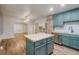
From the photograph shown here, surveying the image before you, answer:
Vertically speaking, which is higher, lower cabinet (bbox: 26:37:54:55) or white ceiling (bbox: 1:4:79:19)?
white ceiling (bbox: 1:4:79:19)

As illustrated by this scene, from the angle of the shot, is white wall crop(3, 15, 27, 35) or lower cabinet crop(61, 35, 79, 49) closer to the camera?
Result: white wall crop(3, 15, 27, 35)

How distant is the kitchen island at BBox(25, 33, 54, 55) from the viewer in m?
1.35

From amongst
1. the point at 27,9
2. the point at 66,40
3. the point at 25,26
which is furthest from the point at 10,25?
the point at 66,40

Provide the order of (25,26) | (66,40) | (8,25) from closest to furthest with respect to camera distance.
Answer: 1. (8,25)
2. (25,26)
3. (66,40)

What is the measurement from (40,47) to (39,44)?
0.22ft

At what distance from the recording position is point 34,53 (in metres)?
1.31

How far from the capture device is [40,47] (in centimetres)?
144

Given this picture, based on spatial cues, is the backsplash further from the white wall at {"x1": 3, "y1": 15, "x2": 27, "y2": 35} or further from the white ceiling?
the white wall at {"x1": 3, "y1": 15, "x2": 27, "y2": 35}

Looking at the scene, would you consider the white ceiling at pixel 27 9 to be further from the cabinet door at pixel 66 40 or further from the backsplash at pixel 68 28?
the cabinet door at pixel 66 40

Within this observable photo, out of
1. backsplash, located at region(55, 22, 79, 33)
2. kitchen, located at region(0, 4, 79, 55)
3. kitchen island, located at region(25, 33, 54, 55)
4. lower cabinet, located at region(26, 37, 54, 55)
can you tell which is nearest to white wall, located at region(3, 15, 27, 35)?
kitchen, located at region(0, 4, 79, 55)

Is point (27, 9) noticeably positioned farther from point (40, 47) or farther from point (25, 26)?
point (40, 47)

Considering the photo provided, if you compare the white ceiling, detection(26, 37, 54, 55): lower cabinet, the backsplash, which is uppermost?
the white ceiling
